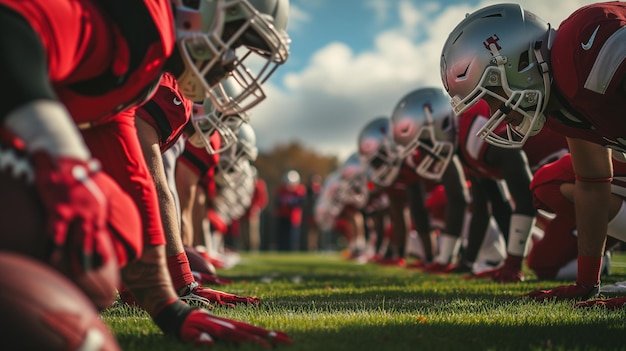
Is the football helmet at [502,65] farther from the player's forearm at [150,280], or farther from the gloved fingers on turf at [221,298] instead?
the player's forearm at [150,280]

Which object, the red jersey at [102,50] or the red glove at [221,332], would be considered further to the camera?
the red glove at [221,332]

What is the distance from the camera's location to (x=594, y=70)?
112 inches

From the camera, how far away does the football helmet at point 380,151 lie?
27.9 feet

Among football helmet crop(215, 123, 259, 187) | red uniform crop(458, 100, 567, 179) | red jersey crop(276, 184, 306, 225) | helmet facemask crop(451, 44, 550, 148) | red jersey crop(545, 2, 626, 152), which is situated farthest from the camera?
red jersey crop(276, 184, 306, 225)

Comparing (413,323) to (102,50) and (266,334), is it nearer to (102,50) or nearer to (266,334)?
(266,334)

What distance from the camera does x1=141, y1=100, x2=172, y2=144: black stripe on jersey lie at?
3264 millimetres

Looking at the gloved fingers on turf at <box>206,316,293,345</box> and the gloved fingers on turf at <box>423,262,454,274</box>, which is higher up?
the gloved fingers on turf at <box>206,316,293,345</box>

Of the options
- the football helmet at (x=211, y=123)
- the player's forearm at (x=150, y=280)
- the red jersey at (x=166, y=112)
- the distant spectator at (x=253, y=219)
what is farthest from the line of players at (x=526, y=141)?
the distant spectator at (x=253, y=219)

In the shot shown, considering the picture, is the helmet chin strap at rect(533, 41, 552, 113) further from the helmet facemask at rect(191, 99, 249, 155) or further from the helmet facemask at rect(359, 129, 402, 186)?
the helmet facemask at rect(359, 129, 402, 186)

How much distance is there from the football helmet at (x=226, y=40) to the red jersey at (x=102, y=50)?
9cm

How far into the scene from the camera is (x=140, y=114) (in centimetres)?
322

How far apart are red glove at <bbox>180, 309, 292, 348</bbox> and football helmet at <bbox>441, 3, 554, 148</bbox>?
1780mm

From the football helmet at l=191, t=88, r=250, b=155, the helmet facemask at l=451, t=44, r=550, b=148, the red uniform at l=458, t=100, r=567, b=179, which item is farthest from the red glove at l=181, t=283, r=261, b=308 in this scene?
the red uniform at l=458, t=100, r=567, b=179

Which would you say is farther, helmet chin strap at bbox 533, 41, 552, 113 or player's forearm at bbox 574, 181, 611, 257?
player's forearm at bbox 574, 181, 611, 257
